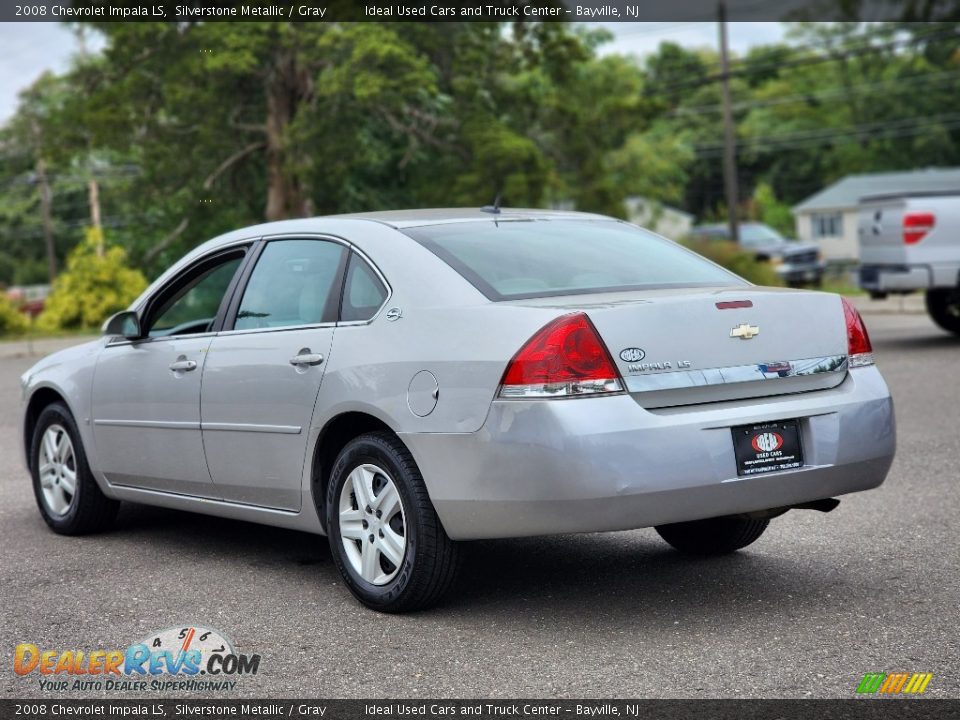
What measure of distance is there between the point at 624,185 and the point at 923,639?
31.0 metres

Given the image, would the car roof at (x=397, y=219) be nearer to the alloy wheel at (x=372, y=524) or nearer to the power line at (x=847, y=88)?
the alloy wheel at (x=372, y=524)

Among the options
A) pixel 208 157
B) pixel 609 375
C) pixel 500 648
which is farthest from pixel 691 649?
pixel 208 157

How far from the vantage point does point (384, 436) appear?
5199mm

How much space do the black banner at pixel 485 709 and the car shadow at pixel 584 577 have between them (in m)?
0.97

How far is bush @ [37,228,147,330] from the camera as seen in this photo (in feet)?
89.7

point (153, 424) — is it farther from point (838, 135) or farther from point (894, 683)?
point (838, 135)

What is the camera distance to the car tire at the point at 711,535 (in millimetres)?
5938

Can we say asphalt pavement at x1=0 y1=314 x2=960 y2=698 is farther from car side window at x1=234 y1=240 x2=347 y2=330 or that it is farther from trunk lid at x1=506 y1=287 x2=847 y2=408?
car side window at x1=234 y1=240 x2=347 y2=330

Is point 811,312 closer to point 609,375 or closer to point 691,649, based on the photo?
point 609,375

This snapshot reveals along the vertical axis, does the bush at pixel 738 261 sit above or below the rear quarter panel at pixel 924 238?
below

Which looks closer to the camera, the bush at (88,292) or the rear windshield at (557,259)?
the rear windshield at (557,259)

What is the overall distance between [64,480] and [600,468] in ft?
12.1

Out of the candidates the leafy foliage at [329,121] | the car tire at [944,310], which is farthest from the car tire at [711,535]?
the leafy foliage at [329,121]

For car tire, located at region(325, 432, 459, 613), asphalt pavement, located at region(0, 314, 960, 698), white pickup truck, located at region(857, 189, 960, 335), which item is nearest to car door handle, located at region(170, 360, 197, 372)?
asphalt pavement, located at region(0, 314, 960, 698)
